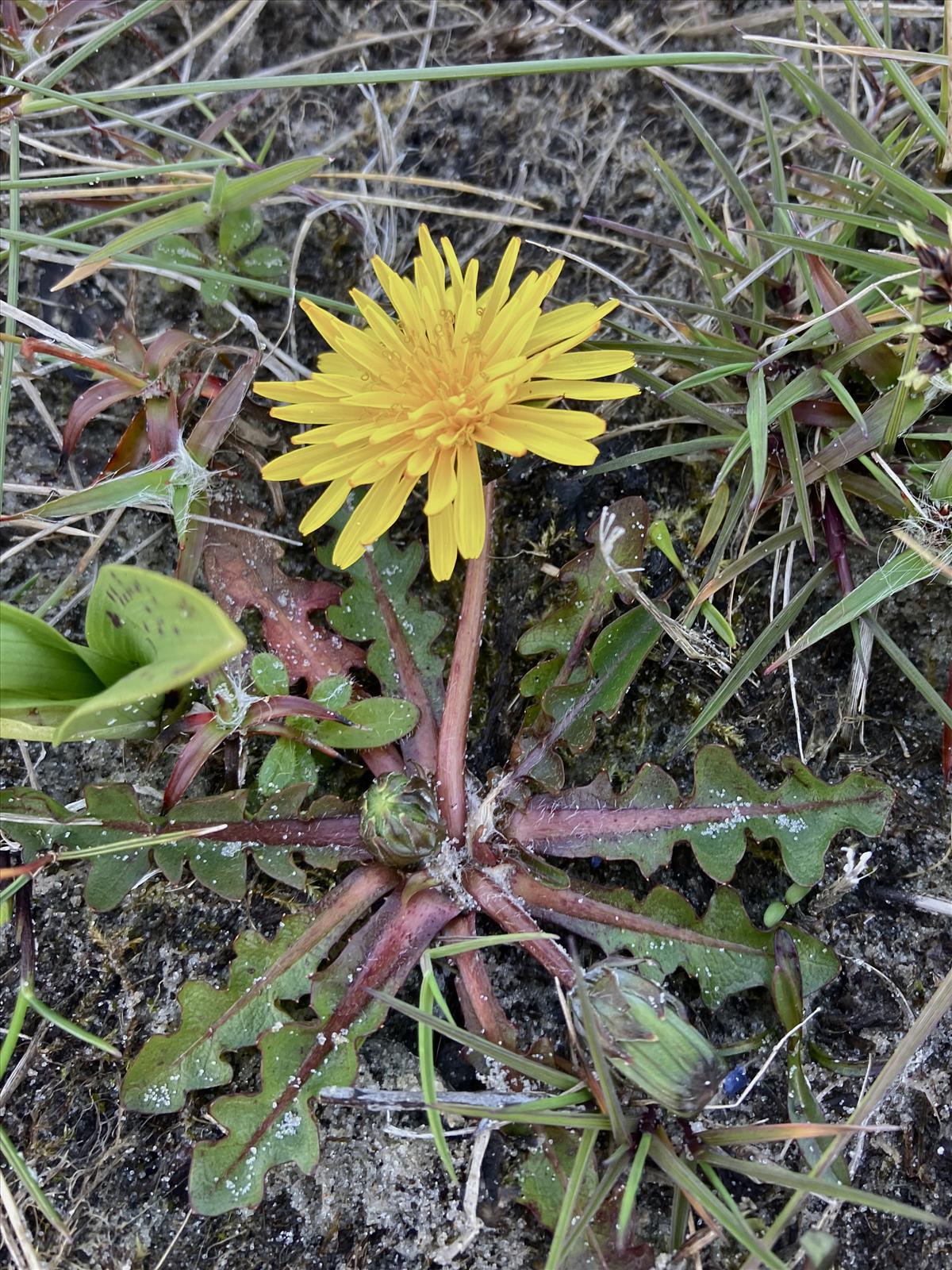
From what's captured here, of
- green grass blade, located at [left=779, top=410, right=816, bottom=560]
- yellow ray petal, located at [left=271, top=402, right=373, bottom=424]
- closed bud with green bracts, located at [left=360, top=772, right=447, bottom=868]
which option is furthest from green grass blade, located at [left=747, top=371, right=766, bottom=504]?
closed bud with green bracts, located at [left=360, top=772, right=447, bottom=868]

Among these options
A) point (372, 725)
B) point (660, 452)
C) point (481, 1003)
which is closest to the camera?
point (481, 1003)

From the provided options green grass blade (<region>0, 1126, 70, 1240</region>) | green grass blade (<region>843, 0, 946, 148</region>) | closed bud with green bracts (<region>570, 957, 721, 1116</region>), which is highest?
green grass blade (<region>843, 0, 946, 148</region>)

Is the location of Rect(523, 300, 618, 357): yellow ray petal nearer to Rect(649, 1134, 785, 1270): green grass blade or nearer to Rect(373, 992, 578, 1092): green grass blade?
Rect(373, 992, 578, 1092): green grass blade

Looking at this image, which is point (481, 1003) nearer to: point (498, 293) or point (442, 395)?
point (442, 395)

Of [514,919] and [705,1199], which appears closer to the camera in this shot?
[705,1199]

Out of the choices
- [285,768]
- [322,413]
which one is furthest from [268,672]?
[322,413]

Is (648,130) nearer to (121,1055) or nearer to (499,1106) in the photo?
(499,1106)
